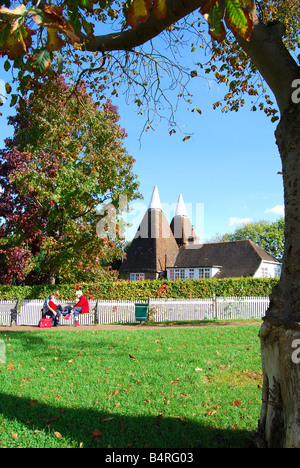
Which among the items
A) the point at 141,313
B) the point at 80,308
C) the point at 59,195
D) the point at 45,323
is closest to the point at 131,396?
the point at 45,323

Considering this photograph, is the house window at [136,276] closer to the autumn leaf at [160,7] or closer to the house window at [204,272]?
the house window at [204,272]

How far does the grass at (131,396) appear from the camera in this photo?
388 cm

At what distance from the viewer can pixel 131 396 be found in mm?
5133

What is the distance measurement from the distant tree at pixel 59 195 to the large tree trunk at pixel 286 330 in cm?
1594

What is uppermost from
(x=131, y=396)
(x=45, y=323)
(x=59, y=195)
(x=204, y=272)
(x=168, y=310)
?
(x=59, y=195)

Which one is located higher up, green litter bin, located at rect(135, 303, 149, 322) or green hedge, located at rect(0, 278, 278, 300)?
green hedge, located at rect(0, 278, 278, 300)

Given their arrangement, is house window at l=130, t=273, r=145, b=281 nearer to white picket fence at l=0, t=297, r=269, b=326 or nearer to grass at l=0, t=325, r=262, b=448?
white picket fence at l=0, t=297, r=269, b=326

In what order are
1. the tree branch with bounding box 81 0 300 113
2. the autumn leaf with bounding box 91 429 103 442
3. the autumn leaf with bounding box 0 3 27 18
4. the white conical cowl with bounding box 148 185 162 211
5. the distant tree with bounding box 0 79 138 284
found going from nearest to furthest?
the autumn leaf with bounding box 0 3 27 18 < the tree branch with bounding box 81 0 300 113 < the autumn leaf with bounding box 91 429 103 442 < the distant tree with bounding box 0 79 138 284 < the white conical cowl with bounding box 148 185 162 211

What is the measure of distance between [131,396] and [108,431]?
3.87 ft

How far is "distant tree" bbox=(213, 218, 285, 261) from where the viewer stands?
59.9m

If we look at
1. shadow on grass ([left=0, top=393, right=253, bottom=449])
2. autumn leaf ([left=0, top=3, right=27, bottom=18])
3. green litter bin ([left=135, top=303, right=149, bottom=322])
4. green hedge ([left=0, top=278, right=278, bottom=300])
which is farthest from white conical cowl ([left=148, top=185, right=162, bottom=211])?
autumn leaf ([left=0, top=3, right=27, bottom=18])

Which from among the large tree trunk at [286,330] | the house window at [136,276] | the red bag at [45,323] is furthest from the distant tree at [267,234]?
the large tree trunk at [286,330]

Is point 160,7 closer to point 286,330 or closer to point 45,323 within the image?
point 286,330

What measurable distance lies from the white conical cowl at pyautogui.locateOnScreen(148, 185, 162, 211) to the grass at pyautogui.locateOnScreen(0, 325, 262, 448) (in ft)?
100
